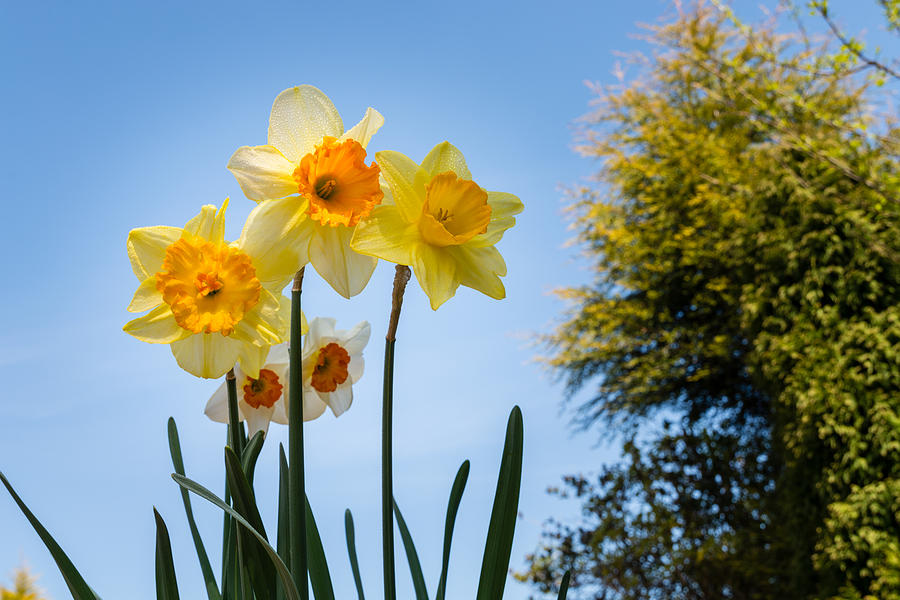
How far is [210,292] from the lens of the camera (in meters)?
0.75

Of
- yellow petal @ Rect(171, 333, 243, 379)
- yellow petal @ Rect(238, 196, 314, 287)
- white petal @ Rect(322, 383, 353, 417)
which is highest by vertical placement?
yellow petal @ Rect(238, 196, 314, 287)

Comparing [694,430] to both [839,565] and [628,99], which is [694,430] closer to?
[839,565]

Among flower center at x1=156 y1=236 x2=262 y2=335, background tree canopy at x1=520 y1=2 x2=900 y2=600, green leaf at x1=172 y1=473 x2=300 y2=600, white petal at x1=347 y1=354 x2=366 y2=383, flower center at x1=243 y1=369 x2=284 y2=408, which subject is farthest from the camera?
background tree canopy at x1=520 y1=2 x2=900 y2=600

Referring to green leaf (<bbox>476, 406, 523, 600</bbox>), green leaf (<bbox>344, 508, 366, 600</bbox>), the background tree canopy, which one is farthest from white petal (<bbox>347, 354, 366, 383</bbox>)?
the background tree canopy

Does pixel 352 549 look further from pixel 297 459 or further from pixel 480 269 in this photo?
pixel 480 269

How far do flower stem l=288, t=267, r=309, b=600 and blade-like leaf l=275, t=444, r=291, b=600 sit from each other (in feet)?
0.46

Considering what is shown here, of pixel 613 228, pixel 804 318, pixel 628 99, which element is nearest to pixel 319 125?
pixel 804 318

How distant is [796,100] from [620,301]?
2.95 meters

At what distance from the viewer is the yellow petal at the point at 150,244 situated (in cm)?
81

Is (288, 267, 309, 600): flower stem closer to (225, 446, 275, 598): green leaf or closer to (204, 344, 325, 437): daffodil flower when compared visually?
(225, 446, 275, 598): green leaf

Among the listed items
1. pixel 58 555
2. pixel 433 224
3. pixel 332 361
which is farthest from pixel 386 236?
pixel 58 555

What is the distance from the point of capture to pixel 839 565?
154 inches

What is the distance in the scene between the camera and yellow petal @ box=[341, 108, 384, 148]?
0.78 metres

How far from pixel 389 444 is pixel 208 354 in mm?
239
